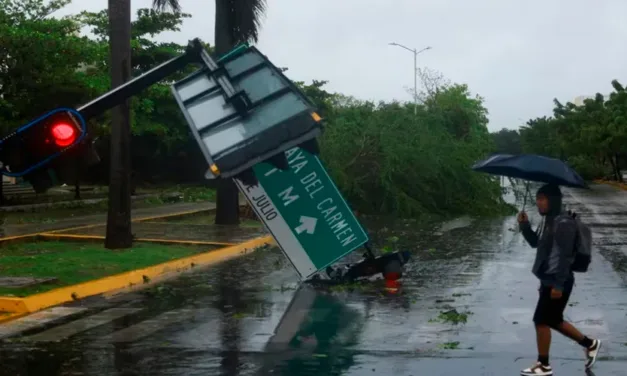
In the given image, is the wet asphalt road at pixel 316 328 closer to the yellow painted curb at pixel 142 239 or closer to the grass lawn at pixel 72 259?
the grass lawn at pixel 72 259

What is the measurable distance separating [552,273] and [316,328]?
3.42m

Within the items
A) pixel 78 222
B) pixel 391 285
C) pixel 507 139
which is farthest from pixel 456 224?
pixel 507 139

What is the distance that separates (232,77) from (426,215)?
20076 millimetres

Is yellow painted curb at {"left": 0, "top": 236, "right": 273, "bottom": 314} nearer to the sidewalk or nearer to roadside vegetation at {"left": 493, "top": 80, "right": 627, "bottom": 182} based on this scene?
the sidewalk

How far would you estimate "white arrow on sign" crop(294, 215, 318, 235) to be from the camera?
42.1 feet

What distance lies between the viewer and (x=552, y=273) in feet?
25.9

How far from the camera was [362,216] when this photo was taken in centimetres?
2966

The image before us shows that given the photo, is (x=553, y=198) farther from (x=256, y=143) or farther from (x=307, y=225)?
(x=307, y=225)

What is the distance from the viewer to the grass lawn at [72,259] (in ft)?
46.1

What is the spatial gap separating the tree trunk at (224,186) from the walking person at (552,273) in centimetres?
1573

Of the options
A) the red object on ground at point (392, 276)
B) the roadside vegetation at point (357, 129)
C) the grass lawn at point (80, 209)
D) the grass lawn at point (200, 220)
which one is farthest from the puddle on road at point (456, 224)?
the grass lawn at point (80, 209)

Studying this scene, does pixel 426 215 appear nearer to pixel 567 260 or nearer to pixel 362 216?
pixel 362 216

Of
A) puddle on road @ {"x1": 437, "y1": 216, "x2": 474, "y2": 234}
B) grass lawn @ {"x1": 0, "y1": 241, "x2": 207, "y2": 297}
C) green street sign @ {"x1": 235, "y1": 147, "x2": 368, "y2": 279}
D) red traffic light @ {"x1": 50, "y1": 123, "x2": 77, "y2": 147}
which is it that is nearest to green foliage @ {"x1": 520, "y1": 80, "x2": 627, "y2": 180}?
puddle on road @ {"x1": 437, "y1": 216, "x2": 474, "y2": 234}

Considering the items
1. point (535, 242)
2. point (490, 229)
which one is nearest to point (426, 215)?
point (490, 229)
